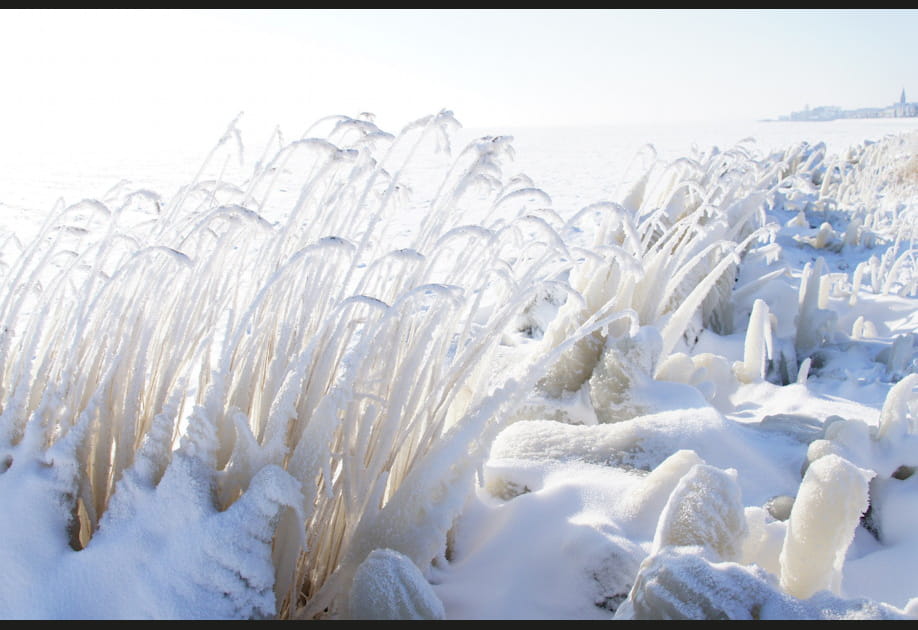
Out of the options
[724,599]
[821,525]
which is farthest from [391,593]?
[821,525]

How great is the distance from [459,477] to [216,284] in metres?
0.67

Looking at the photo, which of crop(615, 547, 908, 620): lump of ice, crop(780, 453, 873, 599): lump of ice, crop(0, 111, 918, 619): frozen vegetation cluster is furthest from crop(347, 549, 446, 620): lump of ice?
crop(780, 453, 873, 599): lump of ice

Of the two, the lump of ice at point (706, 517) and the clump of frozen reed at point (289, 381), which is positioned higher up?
the clump of frozen reed at point (289, 381)

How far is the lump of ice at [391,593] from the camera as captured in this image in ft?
3.26

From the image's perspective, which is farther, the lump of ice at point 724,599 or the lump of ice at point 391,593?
the lump of ice at point 391,593

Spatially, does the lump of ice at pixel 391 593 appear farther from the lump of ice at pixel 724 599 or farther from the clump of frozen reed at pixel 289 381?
the lump of ice at pixel 724 599

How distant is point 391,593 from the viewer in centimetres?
100

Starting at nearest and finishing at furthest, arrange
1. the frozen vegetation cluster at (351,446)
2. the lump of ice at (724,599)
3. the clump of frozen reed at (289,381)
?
the lump of ice at (724,599)
the frozen vegetation cluster at (351,446)
the clump of frozen reed at (289,381)

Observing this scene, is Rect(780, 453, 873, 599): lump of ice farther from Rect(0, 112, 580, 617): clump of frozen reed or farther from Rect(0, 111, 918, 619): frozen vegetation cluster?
Rect(0, 112, 580, 617): clump of frozen reed

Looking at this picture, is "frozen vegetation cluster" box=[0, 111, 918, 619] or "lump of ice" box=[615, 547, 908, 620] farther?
"frozen vegetation cluster" box=[0, 111, 918, 619]

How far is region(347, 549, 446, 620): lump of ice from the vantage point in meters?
0.99

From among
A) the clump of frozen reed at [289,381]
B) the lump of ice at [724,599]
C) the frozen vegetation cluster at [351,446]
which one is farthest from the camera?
the clump of frozen reed at [289,381]

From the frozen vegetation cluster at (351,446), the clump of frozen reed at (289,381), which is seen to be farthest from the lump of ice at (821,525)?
the clump of frozen reed at (289,381)

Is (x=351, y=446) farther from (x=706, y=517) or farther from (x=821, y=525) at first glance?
(x=821, y=525)
